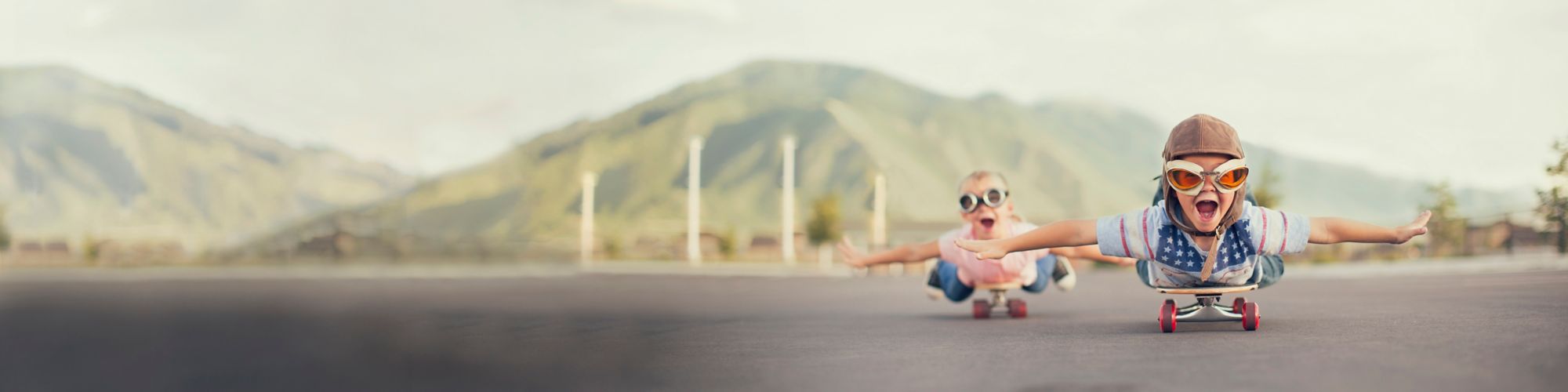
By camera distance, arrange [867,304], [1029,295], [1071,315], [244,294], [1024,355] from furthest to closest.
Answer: [244,294], [1029,295], [867,304], [1071,315], [1024,355]

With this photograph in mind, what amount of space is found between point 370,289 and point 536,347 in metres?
18.6

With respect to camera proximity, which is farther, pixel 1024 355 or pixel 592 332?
pixel 592 332

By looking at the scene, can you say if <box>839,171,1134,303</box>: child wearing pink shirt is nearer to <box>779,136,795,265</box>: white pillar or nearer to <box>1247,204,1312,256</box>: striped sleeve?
<box>1247,204,1312,256</box>: striped sleeve

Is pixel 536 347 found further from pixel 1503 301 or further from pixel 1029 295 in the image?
pixel 1029 295

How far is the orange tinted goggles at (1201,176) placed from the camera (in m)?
7.87

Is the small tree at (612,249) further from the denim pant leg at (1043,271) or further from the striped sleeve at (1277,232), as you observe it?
the striped sleeve at (1277,232)

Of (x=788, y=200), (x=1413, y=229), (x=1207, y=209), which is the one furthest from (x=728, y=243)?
(x=1413, y=229)

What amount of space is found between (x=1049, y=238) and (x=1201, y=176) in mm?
977

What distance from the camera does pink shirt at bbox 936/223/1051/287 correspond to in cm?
Result: 1219

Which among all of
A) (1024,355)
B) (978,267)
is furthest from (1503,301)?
(1024,355)

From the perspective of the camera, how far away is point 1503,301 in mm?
11359

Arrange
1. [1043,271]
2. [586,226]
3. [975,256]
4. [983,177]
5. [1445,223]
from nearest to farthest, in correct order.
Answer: [975,256], [983,177], [1043,271], [1445,223], [586,226]

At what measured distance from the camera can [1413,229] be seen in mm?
7555

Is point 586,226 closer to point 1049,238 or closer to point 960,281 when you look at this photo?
point 960,281
